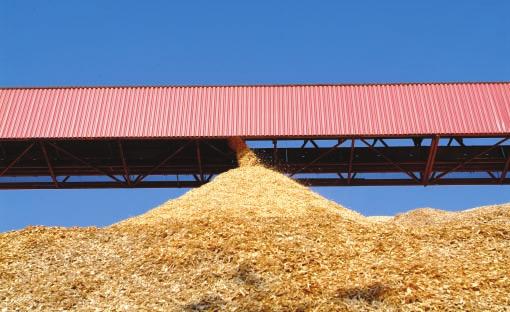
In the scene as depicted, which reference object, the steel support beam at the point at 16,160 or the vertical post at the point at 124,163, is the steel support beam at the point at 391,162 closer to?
the vertical post at the point at 124,163

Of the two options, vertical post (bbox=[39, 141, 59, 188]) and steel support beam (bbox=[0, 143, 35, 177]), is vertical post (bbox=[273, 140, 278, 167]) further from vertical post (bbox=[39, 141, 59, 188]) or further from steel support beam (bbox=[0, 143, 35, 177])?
steel support beam (bbox=[0, 143, 35, 177])

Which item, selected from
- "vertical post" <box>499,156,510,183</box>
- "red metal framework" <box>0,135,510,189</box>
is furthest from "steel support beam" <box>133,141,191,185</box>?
"vertical post" <box>499,156,510,183</box>

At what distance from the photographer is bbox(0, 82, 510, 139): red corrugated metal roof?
23094 millimetres

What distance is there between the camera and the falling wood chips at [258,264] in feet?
34.1

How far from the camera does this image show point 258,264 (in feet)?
38.3

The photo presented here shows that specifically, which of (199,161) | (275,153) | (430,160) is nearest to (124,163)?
(199,161)

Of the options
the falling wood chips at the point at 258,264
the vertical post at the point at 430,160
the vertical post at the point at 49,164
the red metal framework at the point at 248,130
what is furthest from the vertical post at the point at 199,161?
the vertical post at the point at 430,160

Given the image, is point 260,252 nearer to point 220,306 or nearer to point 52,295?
point 220,306

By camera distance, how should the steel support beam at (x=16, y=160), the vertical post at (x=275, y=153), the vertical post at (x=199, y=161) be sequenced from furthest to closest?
the vertical post at (x=275, y=153)
the vertical post at (x=199, y=161)
the steel support beam at (x=16, y=160)

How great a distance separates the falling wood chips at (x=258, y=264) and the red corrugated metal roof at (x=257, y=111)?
24.8ft

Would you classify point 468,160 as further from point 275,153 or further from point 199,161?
point 199,161

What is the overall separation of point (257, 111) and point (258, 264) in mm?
13037

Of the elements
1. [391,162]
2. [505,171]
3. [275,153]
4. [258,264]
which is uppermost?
[275,153]

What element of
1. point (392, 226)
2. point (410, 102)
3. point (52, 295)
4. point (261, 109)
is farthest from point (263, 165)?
Answer: point (52, 295)
